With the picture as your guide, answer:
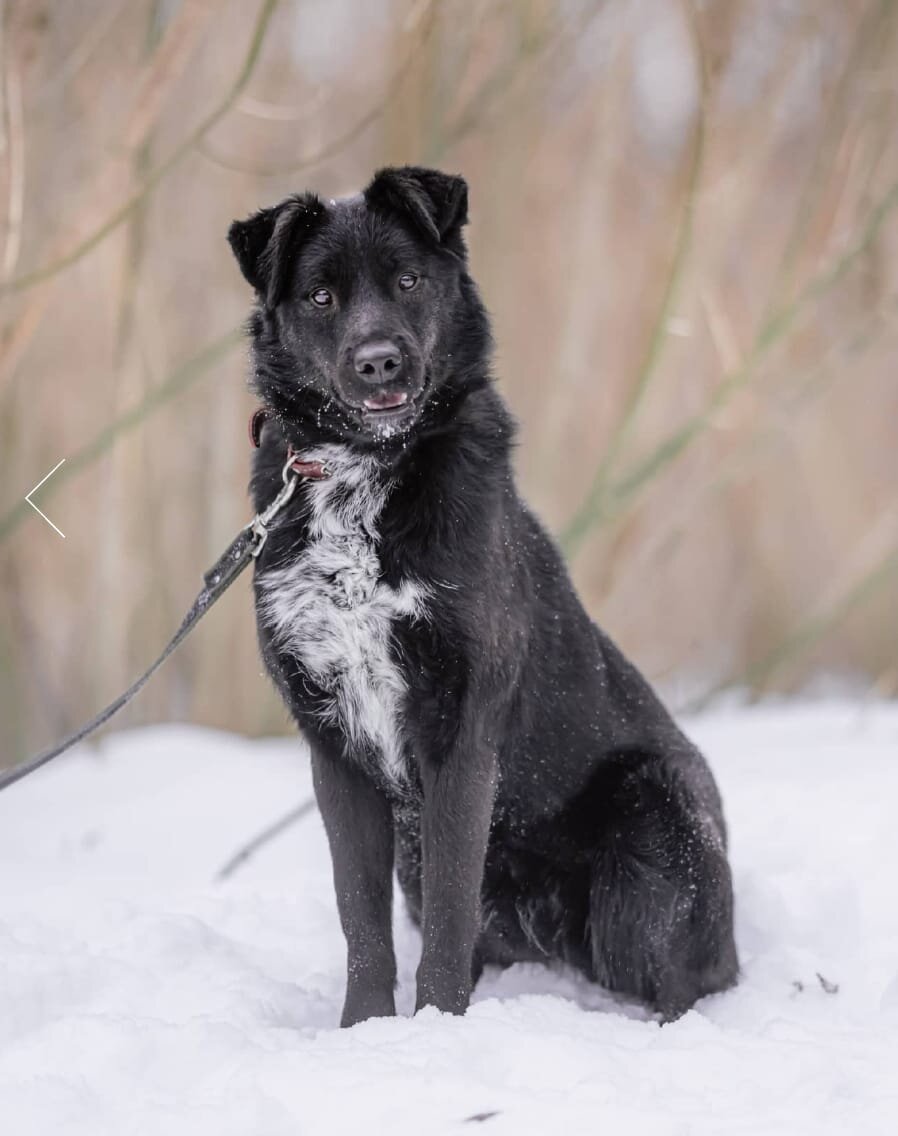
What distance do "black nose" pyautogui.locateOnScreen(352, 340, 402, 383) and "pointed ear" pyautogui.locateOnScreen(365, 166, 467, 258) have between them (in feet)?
1.24

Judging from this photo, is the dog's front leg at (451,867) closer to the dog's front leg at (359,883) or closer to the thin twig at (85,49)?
the dog's front leg at (359,883)

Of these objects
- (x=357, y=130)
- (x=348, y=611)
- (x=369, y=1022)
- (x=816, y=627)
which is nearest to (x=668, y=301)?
(x=357, y=130)

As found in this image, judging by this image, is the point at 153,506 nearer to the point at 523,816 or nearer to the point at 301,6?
the point at 301,6

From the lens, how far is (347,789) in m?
2.91

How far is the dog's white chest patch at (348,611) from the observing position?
2744 mm

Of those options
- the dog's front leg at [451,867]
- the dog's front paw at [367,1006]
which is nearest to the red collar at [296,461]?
the dog's front leg at [451,867]

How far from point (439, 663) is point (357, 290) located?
0.88m

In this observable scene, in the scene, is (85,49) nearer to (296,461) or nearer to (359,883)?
(296,461)

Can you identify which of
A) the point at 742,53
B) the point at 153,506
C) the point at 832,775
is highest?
the point at 742,53

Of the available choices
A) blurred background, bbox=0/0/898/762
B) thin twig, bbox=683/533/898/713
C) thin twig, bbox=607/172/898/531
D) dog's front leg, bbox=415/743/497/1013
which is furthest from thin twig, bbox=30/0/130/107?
thin twig, bbox=683/533/898/713

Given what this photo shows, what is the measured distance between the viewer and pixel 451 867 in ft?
9.03

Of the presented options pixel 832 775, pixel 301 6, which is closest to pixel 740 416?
pixel 832 775

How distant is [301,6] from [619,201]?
2091mm

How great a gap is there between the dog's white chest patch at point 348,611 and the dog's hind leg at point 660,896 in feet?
2.06
